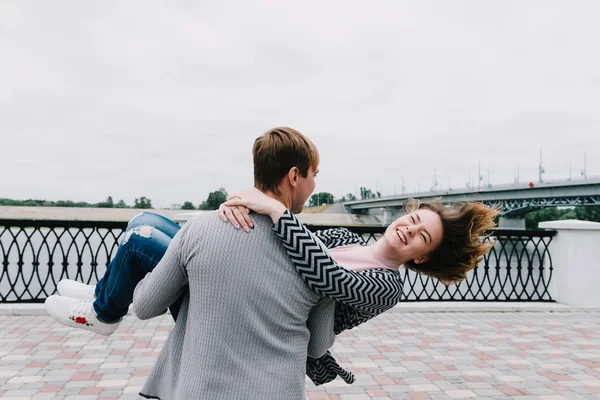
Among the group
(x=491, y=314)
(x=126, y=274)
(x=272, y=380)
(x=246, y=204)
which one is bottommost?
(x=491, y=314)

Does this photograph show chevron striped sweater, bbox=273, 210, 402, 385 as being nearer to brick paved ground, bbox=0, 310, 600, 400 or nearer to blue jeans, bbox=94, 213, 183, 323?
blue jeans, bbox=94, 213, 183, 323

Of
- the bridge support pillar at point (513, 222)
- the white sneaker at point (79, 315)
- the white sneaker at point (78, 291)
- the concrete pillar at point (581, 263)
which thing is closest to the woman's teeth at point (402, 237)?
the white sneaker at point (79, 315)

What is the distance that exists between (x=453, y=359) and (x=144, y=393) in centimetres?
369

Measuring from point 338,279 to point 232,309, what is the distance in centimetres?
30

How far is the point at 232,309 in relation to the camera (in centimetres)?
133

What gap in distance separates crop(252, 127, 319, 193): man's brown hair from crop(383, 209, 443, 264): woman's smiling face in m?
0.41

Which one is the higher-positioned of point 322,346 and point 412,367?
point 322,346

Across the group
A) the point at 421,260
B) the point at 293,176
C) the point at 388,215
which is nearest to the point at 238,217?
the point at 293,176

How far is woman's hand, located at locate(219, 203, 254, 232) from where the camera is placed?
4.25ft

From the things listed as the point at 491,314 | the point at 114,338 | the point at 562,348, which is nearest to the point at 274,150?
the point at 114,338

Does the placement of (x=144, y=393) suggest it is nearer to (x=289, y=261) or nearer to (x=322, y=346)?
(x=322, y=346)

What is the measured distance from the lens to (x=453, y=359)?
4590 mm

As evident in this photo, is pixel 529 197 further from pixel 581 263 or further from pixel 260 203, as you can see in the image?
pixel 260 203

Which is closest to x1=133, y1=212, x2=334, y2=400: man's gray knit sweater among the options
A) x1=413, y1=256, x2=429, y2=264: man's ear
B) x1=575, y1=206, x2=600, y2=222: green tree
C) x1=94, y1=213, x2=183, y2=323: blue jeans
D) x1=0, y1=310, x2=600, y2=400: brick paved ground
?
x1=94, y1=213, x2=183, y2=323: blue jeans
